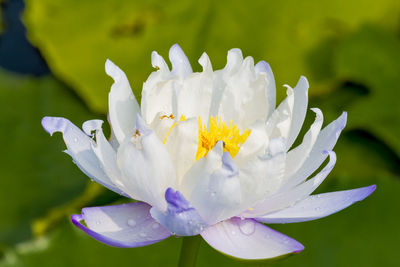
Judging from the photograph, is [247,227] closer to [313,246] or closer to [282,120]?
[282,120]

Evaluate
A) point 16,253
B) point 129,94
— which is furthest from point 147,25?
point 129,94

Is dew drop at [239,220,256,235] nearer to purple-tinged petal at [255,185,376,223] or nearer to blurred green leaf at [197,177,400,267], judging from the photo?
purple-tinged petal at [255,185,376,223]

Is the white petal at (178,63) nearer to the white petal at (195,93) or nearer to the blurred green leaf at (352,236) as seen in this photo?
the white petal at (195,93)

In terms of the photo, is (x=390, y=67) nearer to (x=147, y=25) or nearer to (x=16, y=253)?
(x=147, y=25)

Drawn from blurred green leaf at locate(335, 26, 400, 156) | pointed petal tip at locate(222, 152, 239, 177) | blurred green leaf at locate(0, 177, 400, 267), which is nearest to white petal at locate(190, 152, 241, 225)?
pointed petal tip at locate(222, 152, 239, 177)

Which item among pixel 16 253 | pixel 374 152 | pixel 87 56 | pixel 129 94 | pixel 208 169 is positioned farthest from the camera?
pixel 87 56

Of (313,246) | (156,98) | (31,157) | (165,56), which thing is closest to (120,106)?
(156,98)

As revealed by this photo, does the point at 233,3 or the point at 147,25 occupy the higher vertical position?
the point at 233,3
